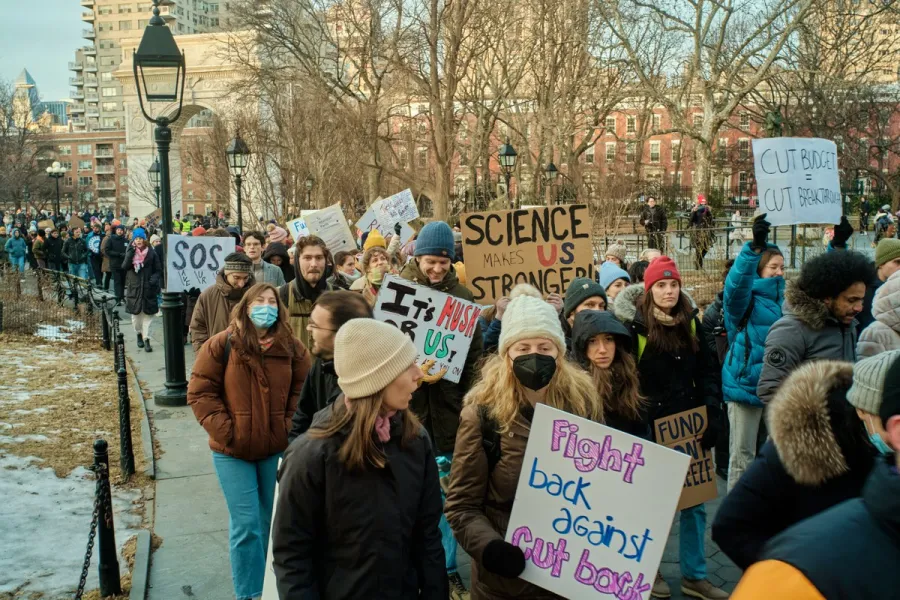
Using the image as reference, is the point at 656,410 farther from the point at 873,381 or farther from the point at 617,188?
the point at 617,188

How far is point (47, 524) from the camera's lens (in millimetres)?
6453

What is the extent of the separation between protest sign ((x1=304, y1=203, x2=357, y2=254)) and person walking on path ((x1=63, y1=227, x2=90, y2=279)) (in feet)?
57.5

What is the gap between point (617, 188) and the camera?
30.3 metres

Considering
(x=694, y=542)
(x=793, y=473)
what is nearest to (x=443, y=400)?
(x=694, y=542)

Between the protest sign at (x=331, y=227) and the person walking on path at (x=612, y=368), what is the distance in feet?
25.0

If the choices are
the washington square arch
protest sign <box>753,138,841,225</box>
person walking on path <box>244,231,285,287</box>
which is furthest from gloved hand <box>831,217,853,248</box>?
the washington square arch

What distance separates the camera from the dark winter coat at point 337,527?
2.86 metres

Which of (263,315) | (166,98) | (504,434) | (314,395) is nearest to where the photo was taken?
(504,434)

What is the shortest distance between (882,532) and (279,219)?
29983 millimetres

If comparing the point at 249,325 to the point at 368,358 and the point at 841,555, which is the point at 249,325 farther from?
the point at 841,555

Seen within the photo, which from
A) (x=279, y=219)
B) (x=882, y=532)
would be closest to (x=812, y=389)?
(x=882, y=532)

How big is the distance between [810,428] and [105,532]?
418cm

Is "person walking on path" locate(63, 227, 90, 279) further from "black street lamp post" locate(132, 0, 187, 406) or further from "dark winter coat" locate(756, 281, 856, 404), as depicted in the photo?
"dark winter coat" locate(756, 281, 856, 404)

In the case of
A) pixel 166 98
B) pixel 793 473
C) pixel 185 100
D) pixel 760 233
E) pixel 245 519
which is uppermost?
pixel 185 100
